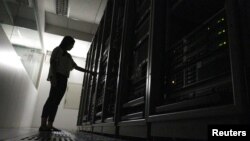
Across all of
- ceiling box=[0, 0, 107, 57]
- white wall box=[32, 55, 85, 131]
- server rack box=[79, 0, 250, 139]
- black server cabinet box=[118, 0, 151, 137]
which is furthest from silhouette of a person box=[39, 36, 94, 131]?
white wall box=[32, 55, 85, 131]

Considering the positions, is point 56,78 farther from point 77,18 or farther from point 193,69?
point 77,18

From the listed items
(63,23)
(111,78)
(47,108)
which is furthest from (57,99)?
(63,23)

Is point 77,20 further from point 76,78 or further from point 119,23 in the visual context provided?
point 119,23

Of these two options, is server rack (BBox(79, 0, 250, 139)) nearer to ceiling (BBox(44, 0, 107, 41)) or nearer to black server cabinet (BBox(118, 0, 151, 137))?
black server cabinet (BBox(118, 0, 151, 137))

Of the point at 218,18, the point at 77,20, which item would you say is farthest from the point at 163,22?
the point at 77,20

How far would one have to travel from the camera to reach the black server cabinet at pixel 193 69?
686 millimetres

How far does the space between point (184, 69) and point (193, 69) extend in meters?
0.07

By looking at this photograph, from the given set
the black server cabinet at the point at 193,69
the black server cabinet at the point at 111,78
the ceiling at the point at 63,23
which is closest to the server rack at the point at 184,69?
the black server cabinet at the point at 193,69

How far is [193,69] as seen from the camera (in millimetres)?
1024

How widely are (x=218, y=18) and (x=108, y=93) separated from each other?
154cm

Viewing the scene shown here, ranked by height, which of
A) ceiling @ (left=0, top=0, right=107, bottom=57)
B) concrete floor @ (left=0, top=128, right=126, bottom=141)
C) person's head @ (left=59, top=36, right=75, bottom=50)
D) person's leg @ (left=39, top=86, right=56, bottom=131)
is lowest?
concrete floor @ (left=0, top=128, right=126, bottom=141)

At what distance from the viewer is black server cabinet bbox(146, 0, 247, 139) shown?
0.69 metres

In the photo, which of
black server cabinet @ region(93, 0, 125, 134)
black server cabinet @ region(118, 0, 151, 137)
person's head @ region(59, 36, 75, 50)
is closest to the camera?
black server cabinet @ region(118, 0, 151, 137)

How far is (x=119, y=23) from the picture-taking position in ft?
7.77
